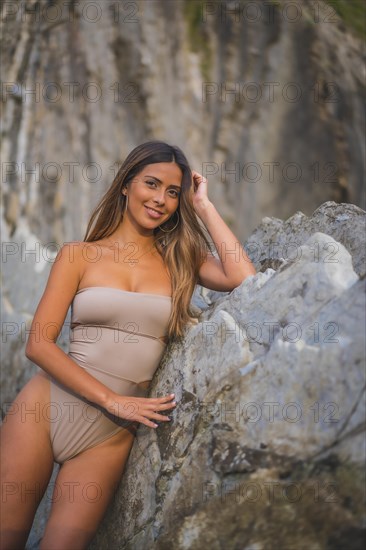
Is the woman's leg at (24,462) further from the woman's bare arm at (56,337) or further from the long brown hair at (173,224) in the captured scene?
the long brown hair at (173,224)

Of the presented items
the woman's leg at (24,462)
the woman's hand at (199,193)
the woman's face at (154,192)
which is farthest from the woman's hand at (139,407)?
the woman's hand at (199,193)

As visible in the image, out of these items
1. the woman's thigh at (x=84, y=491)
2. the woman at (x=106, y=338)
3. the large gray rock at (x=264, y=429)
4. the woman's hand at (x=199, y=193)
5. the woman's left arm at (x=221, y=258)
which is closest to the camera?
the large gray rock at (x=264, y=429)

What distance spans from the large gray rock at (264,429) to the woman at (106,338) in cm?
11

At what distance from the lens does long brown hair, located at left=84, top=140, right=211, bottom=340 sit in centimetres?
268

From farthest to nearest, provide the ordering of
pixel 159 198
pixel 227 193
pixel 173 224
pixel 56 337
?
1. pixel 227 193
2. pixel 173 224
3. pixel 159 198
4. pixel 56 337

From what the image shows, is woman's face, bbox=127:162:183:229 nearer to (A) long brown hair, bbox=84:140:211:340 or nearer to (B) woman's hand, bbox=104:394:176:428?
(A) long brown hair, bbox=84:140:211:340

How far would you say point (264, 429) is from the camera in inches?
80.4

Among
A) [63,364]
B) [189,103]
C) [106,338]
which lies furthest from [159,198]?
[189,103]

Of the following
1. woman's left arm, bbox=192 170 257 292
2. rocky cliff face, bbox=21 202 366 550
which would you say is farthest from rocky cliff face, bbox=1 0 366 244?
rocky cliff face, bbox=21 202 366 550

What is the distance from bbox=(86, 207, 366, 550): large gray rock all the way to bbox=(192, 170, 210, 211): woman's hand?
480 mm

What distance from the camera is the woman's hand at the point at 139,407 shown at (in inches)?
93.4

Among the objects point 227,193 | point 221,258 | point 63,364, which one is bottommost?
point 63,364

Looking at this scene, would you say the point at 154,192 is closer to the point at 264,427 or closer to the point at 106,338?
the point at 106,338

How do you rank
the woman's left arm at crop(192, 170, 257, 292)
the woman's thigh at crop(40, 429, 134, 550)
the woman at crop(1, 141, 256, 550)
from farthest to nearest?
the woman's left arm at crop(192, 170, 257, 292) → the woman at crop(1, 141, 256, 550) → the woman's thigh at crop(40, 429, 134, 550)
